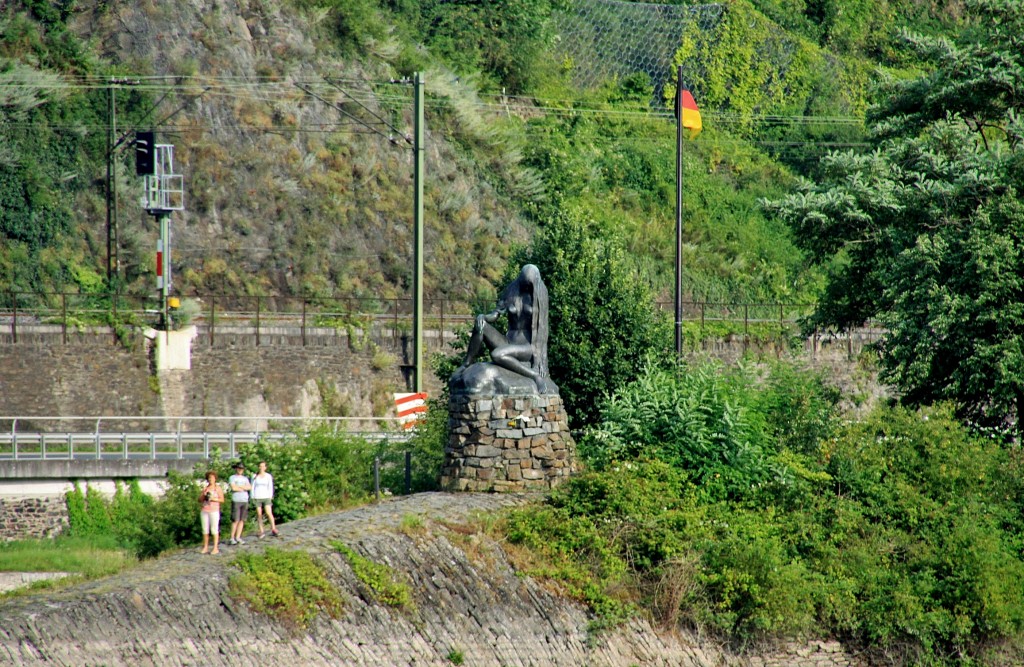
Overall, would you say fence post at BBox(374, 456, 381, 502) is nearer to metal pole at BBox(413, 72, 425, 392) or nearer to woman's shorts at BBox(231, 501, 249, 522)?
woman's shorts at BBox(231, 501, 249, 522)

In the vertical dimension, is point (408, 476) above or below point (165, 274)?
below

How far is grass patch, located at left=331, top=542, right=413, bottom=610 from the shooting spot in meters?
19.1

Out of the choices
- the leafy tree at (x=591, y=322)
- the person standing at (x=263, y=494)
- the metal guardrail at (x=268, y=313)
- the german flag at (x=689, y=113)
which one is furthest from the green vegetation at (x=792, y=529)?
the metal guardrail at (x=268, y=313)

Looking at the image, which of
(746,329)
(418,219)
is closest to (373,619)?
(418,219)

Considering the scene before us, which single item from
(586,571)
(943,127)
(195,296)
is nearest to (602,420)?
(586,571)

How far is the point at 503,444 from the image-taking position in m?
22.6

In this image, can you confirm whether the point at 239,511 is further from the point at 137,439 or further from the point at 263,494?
the point at 137,439

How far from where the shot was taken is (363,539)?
65.3 feet

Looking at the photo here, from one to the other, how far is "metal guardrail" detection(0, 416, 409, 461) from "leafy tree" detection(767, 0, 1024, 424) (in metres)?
9.64

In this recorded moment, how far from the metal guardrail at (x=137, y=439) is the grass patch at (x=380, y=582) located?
718 centimetres

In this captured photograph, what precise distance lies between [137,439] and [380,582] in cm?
1616

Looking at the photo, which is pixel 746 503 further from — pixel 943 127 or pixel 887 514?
pixel 943 127

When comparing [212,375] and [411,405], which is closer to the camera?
[411,405]

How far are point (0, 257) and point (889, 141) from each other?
27205mm
